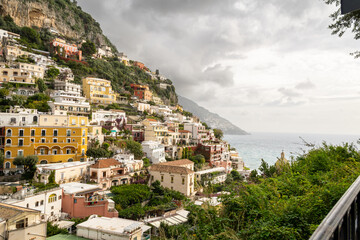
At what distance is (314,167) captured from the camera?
679 cm

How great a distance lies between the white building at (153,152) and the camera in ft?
113

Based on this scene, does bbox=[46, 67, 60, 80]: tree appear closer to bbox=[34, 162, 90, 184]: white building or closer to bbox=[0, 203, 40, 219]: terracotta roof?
bbox=[34, 162, 90, 184]: white building

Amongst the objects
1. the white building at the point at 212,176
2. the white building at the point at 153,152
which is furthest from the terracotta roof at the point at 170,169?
the white building at the point at 212,176

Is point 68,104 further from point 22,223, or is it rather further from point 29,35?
point 29,35

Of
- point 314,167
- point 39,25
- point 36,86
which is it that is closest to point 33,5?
point 39,25

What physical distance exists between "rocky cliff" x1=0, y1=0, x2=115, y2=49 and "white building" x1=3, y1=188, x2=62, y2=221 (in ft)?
224

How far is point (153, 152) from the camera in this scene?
34500mm

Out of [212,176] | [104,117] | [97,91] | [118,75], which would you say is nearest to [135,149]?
[104,117]

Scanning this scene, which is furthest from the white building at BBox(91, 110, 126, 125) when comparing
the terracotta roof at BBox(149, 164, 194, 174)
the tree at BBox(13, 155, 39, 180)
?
the tree at BBox(13, 155, 39, 180)

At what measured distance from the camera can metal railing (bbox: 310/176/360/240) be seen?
3.71ft

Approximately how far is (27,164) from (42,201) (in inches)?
324

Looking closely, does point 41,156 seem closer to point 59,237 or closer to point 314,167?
point 59,237

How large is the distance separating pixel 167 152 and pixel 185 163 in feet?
22.7

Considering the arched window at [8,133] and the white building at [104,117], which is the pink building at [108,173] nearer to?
the arched window at [8,133]
